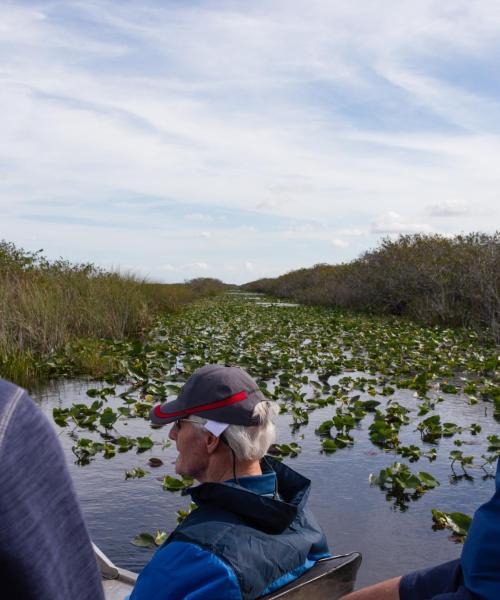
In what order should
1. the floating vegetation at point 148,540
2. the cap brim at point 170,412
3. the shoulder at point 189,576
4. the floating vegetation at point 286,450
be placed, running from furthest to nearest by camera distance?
1. the floating vegetation at point 286,450
2. the floating vegetation at point 148,540
3. the cap brim at point 170,412
4. the shoulder at point 189,576

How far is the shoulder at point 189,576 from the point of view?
1939 mm

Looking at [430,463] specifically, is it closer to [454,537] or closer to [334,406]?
[454,537]

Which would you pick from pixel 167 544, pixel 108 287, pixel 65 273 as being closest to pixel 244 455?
pixel 167 544

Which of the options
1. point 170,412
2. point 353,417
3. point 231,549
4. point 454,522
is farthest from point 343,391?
point 231,549

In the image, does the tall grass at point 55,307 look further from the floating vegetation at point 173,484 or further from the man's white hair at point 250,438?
the man's white hair at point 250,438

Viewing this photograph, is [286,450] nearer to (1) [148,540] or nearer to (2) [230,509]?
(1) [148,540]

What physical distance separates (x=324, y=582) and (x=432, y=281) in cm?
2146

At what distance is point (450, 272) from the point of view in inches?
869

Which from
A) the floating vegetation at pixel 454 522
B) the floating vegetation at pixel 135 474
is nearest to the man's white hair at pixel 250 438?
the floating vegetation at pixel 454 522

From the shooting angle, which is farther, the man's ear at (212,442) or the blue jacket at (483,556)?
the man's ear at (212,442)

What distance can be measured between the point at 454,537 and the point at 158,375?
6.85 meters

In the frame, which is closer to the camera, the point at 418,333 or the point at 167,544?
the point at 167,544

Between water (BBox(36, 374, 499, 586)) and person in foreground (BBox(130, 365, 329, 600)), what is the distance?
2.53m

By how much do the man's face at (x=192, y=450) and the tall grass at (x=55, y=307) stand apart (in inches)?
348
